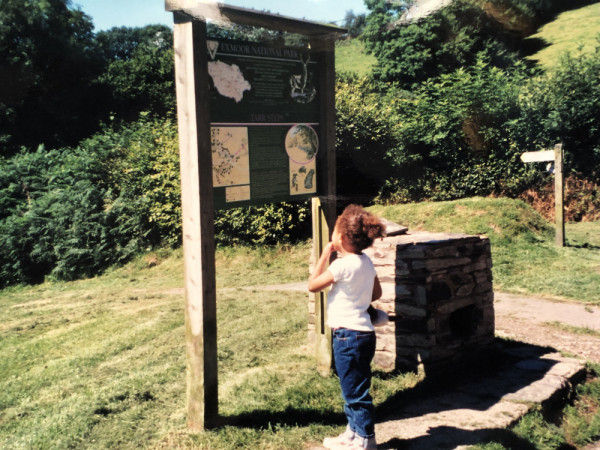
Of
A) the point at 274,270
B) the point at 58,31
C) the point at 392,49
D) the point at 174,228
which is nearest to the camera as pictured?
the point at 274,270

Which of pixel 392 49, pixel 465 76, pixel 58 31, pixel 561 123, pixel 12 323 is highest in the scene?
pixel 58 31

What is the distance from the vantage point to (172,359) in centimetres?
577

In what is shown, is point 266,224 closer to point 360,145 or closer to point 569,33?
point 360,145

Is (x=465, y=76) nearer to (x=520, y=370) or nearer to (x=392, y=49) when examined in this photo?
(x=392, y=49)

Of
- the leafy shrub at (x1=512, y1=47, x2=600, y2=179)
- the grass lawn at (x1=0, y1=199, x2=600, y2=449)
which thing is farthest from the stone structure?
the leafy shrub at (x1=512, y1=47, x2=600, y2=179)

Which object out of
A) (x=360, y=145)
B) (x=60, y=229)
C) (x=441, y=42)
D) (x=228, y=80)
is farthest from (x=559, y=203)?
(x=441, y=42)

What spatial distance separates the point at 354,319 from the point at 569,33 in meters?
32.5

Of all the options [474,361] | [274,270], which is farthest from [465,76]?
[474,361]

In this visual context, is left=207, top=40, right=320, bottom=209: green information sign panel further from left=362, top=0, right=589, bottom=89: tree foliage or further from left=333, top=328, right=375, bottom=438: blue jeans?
left=362, top=0, right=589, bottom=89: tree foliage

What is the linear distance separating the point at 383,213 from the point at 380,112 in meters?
4.48

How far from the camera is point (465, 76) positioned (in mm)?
18094

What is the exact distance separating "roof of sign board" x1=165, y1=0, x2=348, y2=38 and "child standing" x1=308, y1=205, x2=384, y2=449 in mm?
1664

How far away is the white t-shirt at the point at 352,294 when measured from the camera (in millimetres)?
3480

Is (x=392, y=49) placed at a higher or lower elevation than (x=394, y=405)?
higher
